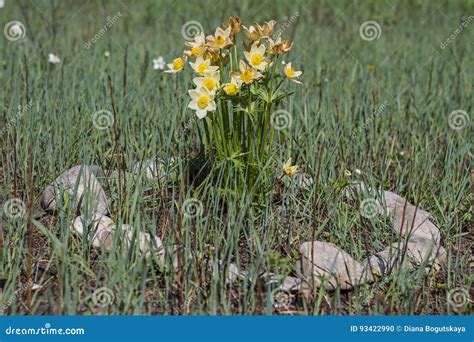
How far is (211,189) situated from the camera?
2914 millimetres

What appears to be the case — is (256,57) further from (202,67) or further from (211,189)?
Answer: (211,189)

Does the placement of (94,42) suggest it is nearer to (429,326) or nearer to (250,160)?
(250,160)

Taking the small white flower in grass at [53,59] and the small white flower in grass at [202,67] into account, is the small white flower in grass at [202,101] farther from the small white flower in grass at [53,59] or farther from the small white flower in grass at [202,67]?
the small white flower in grass at [53,59]

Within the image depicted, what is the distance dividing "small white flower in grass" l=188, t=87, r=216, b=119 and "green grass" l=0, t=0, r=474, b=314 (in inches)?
9.7

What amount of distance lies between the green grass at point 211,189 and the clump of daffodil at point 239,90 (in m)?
0.15

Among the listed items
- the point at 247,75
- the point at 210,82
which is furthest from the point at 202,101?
the point at 247,75

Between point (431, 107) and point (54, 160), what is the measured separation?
6.49 feet

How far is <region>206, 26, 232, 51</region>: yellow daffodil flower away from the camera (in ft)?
9.29

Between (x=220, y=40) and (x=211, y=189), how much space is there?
21.5 inches

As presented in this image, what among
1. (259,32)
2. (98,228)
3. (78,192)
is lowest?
(98,228)

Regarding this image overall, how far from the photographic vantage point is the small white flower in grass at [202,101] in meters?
2.83

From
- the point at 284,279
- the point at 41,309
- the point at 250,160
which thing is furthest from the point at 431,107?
the point at 41,309

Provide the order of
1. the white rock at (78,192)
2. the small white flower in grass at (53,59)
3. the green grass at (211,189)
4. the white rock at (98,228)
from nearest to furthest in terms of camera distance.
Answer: the green grass at (211,189)
the white rock at (98,228)
the white rock at (78,192)
the small white flower in grass at (53,59)

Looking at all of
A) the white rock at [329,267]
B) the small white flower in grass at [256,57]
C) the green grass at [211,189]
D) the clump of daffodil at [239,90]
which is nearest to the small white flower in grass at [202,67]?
the clump of daffodil at [239,90]
